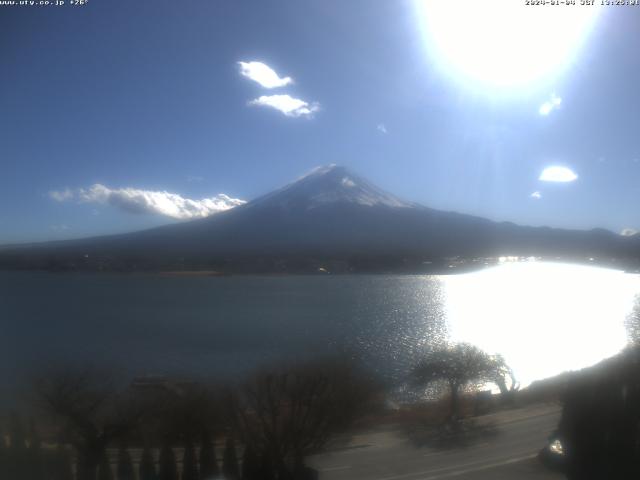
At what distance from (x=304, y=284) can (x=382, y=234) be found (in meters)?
0.77

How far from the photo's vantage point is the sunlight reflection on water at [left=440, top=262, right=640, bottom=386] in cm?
253

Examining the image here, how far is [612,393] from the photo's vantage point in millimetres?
2039

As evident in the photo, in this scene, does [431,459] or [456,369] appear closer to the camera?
[431,459]

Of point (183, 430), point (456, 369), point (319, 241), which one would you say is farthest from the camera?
point (319, 241)

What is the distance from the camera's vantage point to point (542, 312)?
332 cm

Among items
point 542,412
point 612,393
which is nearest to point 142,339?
point 542,412

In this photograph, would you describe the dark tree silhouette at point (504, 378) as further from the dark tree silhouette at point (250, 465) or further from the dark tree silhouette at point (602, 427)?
the dark tree silhouette at point (250, 465)

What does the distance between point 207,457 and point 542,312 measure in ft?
8.20

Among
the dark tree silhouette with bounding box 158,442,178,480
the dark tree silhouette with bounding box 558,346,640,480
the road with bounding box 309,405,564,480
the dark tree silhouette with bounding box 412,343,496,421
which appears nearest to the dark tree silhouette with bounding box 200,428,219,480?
the dark tree silhouette with bounding box 158,442,178,480

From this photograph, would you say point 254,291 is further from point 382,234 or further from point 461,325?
point 461,325

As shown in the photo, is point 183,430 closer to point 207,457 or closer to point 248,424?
point 207,457

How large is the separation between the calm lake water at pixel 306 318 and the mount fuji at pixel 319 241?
7.3 inches

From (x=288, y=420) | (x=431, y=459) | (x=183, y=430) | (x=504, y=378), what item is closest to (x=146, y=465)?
(x=183, y=430)

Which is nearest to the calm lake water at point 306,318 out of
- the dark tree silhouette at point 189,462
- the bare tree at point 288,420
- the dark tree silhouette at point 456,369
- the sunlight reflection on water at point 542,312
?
the sunlight reflection on water at point 542,312
